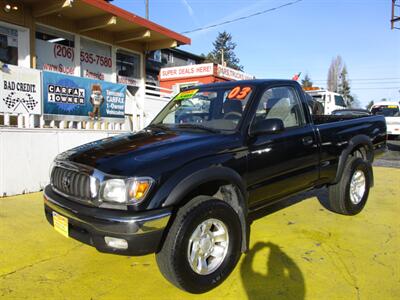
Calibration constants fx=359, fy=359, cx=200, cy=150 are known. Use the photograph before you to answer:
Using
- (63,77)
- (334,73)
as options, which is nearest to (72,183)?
(63,77)

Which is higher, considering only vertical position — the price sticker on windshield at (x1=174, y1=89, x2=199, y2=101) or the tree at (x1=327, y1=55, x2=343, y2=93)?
the tree at (x1=327, y1=55, x2=343, y2=93)

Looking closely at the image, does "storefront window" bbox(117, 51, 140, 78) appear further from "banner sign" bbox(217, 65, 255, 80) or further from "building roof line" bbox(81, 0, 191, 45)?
"banner sign" bbox(217, 65, 255, 80)

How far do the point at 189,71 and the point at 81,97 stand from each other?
36.9 feet

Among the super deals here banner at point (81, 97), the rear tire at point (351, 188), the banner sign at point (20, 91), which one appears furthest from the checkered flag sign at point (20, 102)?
the rear tire at point (351, 188)

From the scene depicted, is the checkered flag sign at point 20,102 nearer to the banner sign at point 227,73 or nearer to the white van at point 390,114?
the banner sign at point 227,73

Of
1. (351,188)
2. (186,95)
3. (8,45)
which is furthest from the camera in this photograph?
(8,45)

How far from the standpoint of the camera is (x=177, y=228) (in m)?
2.78

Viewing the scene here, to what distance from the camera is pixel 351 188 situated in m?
5.13

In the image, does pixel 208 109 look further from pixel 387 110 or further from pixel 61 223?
pixel 387 110

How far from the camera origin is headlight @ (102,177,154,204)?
2.71m

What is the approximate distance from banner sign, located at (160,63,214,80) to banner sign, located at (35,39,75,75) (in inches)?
337

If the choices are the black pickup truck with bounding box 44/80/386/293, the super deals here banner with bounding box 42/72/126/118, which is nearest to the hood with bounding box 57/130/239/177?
the black pickup truck with bounding box 44/80/386/293

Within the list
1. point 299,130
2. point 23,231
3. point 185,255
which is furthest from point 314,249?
point 23,231

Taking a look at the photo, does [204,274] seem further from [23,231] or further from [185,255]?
[23,231]
